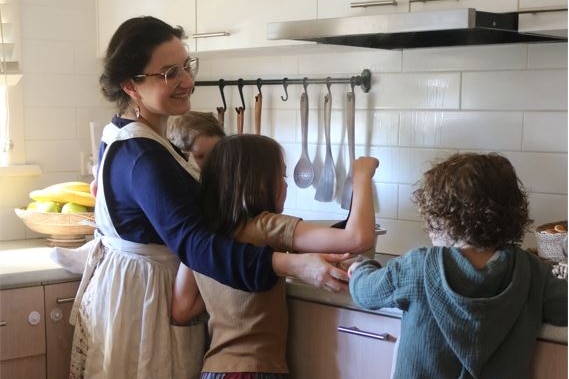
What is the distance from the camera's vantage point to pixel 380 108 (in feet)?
7.91

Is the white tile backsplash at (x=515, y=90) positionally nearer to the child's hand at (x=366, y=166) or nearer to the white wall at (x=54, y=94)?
the child's hand at (x=366, y=166)

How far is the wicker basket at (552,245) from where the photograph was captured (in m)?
1.89

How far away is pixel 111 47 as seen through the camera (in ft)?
5.74

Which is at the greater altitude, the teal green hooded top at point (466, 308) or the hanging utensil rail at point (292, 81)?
the hanging utensil rail at point (292, 81)

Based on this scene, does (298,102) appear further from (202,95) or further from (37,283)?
(37,283)

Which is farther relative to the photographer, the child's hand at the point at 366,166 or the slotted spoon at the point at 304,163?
the slotted spoon at the point at 304,163

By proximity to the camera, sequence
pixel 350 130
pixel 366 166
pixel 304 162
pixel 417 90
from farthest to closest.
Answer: pixel 304 162
pixel 350 130
pixel 417 90
pixel 366 166

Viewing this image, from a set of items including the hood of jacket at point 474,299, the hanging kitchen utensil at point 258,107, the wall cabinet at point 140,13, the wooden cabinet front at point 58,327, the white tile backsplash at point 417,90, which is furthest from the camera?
the hanging kitchen utensil at point 258,107

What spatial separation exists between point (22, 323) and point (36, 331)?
0.13ft

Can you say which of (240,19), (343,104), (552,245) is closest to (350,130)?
(343,104)

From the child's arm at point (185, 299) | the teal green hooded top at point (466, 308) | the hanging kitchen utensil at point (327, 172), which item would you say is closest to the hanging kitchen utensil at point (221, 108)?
the hanging kitchen utensil at point (327, 172)

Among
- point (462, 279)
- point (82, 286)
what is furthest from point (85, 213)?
point (462, 279)

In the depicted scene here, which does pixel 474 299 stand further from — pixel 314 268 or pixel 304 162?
pixel 304 162

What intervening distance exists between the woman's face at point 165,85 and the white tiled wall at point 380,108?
0.81 meters
